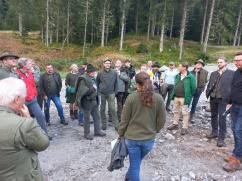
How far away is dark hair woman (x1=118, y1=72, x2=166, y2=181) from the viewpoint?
311 cm

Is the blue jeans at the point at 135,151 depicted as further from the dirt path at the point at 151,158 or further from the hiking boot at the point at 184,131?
the hiking boot at the point at 184,131

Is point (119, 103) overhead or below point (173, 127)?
overhead

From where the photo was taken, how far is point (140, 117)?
3225 millimetres

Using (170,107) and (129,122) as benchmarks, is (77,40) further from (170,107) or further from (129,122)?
(129,122)

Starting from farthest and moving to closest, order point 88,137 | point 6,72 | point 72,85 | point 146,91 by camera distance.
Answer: point 72,85, point 88,137, point 6,72, point 146,91

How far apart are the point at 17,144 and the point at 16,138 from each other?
0.06m

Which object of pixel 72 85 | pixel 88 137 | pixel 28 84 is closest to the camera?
pixel 28 84

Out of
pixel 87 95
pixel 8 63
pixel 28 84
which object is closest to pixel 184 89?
pixel 87 95

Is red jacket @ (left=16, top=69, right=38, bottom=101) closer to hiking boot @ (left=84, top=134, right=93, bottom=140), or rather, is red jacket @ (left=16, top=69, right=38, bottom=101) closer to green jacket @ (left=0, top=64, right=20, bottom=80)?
green jacket @ (left=0, top=64, right=20, bottom=80)

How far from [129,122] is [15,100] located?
5.96 ft

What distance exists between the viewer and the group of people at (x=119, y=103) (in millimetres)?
1916

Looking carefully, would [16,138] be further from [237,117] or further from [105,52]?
[105,52]

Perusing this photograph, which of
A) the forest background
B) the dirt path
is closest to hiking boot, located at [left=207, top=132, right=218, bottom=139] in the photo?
the dirt path

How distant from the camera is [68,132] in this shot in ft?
20.2
